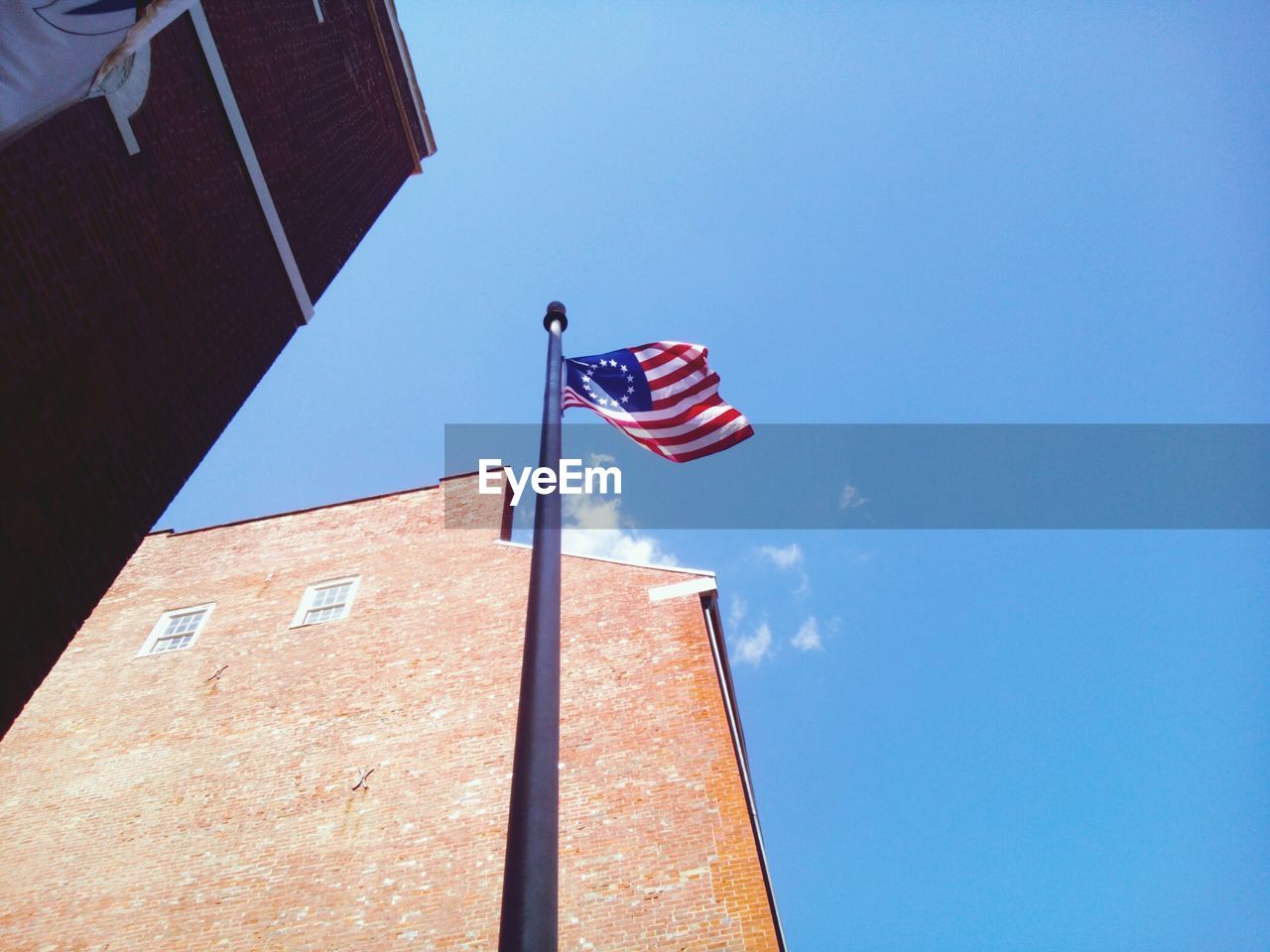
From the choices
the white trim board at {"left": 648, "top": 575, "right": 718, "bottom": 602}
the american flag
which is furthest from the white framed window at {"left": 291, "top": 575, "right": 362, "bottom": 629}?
the american flag

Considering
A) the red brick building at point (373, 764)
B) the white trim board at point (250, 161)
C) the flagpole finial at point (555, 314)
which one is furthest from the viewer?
the red brick building at point (373, 764)

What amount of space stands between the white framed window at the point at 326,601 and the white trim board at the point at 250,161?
7910 mm

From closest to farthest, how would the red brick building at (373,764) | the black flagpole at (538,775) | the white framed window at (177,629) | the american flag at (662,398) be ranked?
the black flagpole at (538,775)
the american flag at (662,398)
the red brick building at (373,764)
the white framed window at (177,629)

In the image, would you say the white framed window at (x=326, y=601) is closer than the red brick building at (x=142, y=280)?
No

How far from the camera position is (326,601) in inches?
568

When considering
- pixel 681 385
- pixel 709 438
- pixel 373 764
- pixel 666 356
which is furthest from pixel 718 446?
pixel 373 764

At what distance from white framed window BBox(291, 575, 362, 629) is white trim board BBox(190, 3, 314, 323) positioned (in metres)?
7.91

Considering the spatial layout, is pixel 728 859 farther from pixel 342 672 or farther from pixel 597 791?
pixel 342 672

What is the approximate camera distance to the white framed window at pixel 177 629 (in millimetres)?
14388

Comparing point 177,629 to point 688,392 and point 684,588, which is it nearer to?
point 684,588

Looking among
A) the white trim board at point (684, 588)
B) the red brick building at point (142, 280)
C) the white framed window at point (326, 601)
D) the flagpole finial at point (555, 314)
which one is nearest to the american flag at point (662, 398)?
the flagpole finial at point (555, 314)

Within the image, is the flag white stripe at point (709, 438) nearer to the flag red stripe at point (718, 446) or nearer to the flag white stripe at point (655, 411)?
the flag red stripe at point (718, 446)

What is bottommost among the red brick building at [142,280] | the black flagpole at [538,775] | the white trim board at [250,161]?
the black flagpole at [538,775]

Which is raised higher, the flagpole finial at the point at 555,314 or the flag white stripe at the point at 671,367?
the flag white stripe at the point at 671,367
